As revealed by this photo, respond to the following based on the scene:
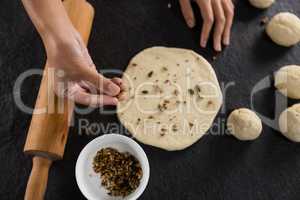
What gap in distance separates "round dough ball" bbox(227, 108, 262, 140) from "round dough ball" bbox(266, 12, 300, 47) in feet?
1.10

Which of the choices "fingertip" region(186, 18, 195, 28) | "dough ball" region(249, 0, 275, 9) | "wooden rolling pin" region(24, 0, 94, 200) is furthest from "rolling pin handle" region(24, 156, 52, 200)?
"dough ball" region(249, 0, 275, 9)

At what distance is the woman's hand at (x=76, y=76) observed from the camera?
1.01 m

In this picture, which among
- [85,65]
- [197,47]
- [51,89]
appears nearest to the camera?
[85,65]

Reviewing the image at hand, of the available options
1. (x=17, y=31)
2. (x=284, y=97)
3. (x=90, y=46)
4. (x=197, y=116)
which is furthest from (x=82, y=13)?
(x=284, y=97)

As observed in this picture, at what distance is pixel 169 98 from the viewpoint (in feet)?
4.14

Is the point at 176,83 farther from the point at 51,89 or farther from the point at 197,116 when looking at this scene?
the point at 51,89

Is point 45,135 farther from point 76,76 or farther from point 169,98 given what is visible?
point 169,98

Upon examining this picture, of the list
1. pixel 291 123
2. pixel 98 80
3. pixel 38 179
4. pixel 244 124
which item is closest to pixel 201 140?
pixel 244 124

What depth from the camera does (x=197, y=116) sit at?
1.24 m

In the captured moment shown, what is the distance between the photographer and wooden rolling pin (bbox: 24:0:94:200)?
1.08 metres

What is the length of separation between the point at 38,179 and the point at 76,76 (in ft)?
1.13

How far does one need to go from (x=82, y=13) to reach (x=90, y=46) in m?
0.13

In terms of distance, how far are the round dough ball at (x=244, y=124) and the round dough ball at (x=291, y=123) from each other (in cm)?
9

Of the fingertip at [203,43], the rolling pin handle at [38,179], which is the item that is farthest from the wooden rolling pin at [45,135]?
the fingertip at [203,43]
